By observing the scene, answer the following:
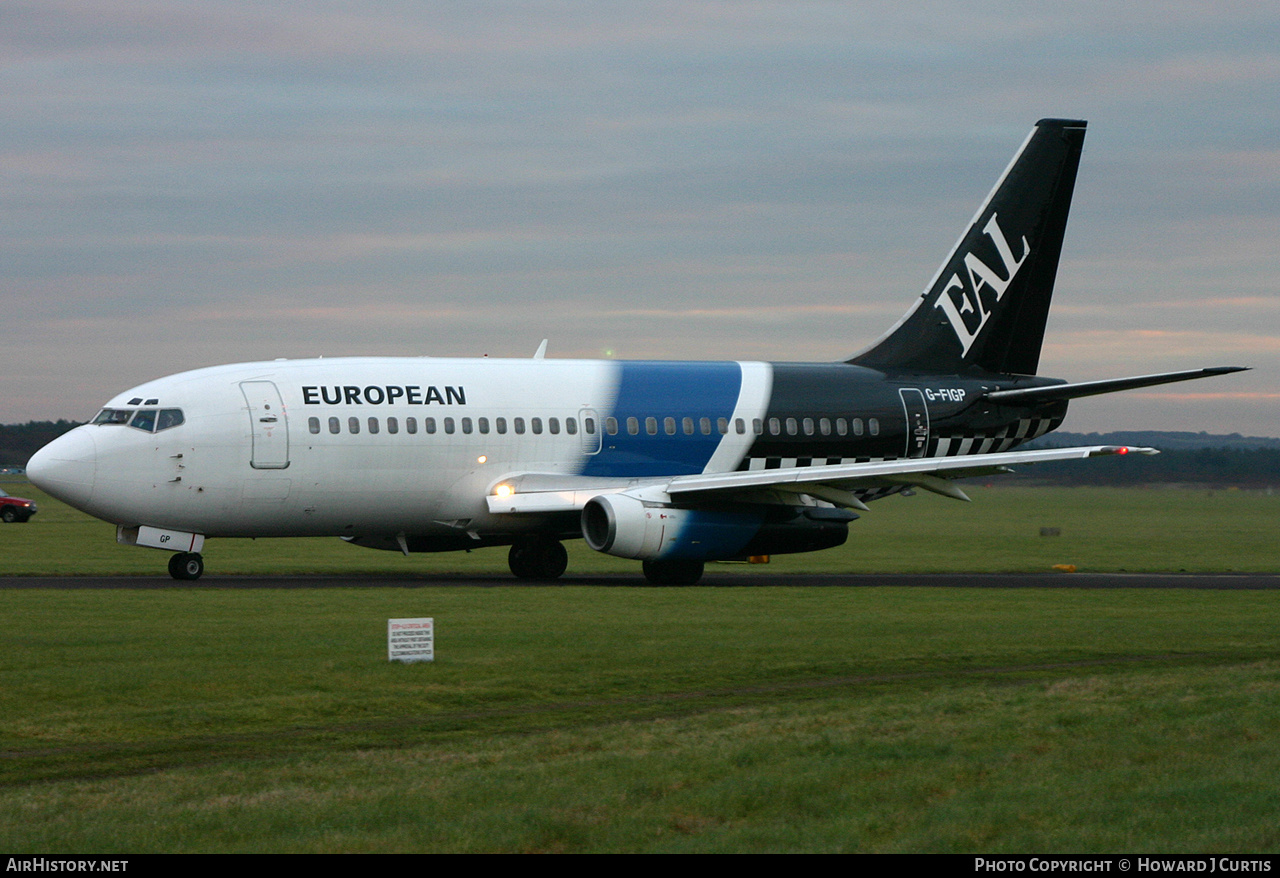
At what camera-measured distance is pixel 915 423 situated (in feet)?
123

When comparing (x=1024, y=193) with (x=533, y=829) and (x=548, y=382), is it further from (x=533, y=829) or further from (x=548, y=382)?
(x=533, y=829)

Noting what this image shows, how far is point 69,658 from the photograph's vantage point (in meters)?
18.8

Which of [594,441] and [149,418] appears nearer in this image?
[149,418]

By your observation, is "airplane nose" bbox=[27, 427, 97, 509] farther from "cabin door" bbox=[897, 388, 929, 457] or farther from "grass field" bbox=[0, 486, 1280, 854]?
"cabin door" bbox=[897, 388, 929, 457]

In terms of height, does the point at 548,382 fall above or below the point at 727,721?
above

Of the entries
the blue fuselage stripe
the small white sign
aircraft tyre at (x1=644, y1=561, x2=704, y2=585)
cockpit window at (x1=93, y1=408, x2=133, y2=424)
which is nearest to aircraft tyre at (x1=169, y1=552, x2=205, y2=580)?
cockpit window at (x1=93, y1=408, x2=133, y2=424)

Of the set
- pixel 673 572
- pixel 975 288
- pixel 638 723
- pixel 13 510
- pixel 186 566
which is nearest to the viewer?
pixel 638 723

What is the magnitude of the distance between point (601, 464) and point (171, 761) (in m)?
21.4

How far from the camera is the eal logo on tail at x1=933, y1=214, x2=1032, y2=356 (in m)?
39.5

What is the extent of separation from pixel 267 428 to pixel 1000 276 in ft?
60.4

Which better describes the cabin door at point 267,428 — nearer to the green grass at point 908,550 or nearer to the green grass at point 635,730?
the green grass at point 908,550

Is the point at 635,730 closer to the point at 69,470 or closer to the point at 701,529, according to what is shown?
the point at 701,529

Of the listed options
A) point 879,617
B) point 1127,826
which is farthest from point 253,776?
point 879,617

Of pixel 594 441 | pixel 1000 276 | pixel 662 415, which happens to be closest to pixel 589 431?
pixel 594 441
